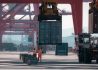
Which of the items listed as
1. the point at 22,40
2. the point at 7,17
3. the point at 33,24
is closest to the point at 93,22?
the point at 7,17

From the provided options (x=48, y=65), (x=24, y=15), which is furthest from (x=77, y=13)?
(x=24, y=15)

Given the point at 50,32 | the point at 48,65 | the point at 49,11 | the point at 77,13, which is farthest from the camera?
the point at 77,13

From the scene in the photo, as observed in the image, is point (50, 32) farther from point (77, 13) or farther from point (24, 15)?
point (24, 15)

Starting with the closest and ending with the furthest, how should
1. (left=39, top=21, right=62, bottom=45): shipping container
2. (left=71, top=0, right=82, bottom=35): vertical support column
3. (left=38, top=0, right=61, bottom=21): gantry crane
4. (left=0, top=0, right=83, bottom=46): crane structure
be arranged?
(left=38, top=0, right=61, bottom=21): gantry crane
(left=39, top=21, right=62, bottom=45): shipping container
(left=71, top=0, right=82, bottom=35): vertical support column
(left=0, top=0, right=83, bottom=46): crane structure

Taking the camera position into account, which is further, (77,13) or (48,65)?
(77,13)

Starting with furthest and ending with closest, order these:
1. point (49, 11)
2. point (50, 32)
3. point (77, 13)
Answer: point (77, 13), point (50, 32), point (49, 11)

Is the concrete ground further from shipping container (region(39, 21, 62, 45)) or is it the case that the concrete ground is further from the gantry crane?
the gantry crane

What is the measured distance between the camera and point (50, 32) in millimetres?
32562

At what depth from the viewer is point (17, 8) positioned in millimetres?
103062

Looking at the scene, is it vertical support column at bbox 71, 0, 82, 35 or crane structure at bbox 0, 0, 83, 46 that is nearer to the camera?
vertical support column at bbox 71, 0, 82, 35

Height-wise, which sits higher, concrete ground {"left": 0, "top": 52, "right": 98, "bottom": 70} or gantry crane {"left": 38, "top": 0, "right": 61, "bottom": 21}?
gantry crane {"left": 38, "top": 0, "right": 61, "bottom": 21}

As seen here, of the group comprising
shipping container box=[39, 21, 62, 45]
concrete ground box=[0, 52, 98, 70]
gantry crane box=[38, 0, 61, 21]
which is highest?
gantry crane box=[38, 0, 61, 21]

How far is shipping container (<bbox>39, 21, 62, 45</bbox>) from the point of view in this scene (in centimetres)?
3139

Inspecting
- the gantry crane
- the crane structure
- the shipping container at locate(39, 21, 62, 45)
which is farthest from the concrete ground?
the crane structure
